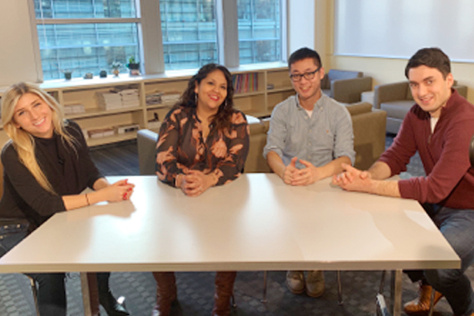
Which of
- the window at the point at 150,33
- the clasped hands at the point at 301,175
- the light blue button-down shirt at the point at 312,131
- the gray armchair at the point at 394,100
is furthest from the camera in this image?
the window at the point at 150,33

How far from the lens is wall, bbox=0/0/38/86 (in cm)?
549

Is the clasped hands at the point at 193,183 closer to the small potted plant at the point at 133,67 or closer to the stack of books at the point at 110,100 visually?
the stack of books at the point at 110,100

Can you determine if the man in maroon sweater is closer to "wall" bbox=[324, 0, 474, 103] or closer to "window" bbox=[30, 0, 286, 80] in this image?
"wall" bbox=[324, 0, 474, 103]

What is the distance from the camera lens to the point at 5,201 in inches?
80.3

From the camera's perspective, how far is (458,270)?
183cm

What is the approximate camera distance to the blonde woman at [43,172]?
1929 millimetres

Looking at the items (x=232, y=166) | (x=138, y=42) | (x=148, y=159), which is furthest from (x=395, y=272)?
(x=138, y=42)

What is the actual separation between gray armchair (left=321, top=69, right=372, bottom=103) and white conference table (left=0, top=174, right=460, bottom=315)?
15.4ft

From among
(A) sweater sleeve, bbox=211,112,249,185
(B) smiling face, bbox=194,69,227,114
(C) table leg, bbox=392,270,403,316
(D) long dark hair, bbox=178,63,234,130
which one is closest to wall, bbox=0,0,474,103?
(D) long dark hair, bbox=178,63,234,130

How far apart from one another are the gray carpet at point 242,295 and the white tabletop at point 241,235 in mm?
718

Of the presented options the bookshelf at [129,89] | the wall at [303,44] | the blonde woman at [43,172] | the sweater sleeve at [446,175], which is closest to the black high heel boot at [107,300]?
the blonde woman at [43,172]

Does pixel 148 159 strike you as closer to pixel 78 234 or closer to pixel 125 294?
pixel 125 294

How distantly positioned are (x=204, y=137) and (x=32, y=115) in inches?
32.7

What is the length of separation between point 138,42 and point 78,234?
5.39 metres
